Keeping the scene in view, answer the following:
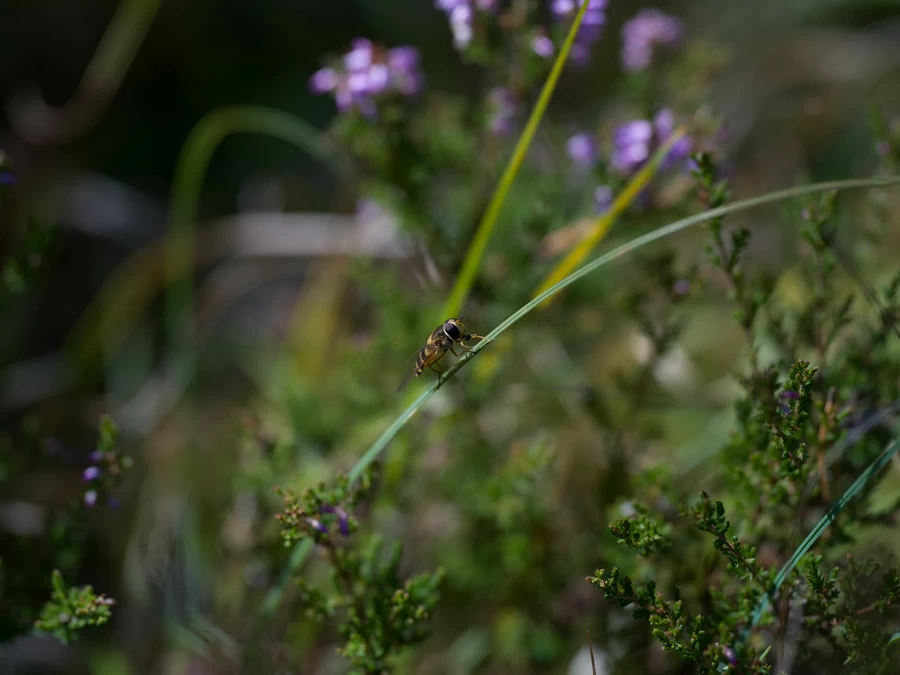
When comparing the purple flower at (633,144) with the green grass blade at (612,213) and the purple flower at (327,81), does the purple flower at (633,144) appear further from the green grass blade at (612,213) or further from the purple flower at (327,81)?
the purple flower at (327,81)

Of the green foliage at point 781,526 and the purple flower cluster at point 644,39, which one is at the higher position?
the purple flower cluster at point 644,39

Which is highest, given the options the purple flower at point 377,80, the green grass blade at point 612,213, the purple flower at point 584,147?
the purple flower at point 377,80

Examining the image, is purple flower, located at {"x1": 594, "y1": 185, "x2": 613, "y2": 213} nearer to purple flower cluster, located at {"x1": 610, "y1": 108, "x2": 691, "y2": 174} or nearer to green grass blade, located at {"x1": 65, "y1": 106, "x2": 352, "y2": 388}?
purple flower cluster, located at {"x1": 610, "y1": 108, "x2": 691, "y2": 174}

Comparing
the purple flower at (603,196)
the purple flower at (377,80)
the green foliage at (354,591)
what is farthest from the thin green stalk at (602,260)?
the purple flower at (377,80)

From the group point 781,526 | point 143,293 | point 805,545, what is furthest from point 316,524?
point 143,293

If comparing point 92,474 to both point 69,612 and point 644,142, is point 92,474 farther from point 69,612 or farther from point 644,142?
point 644,142

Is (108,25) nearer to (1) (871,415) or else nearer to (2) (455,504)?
(2) (455,504)

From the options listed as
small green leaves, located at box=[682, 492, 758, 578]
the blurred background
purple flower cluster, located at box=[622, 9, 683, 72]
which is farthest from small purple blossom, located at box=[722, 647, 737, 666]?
purple flower cluster, located at box=[622, 9, 683, 72]
